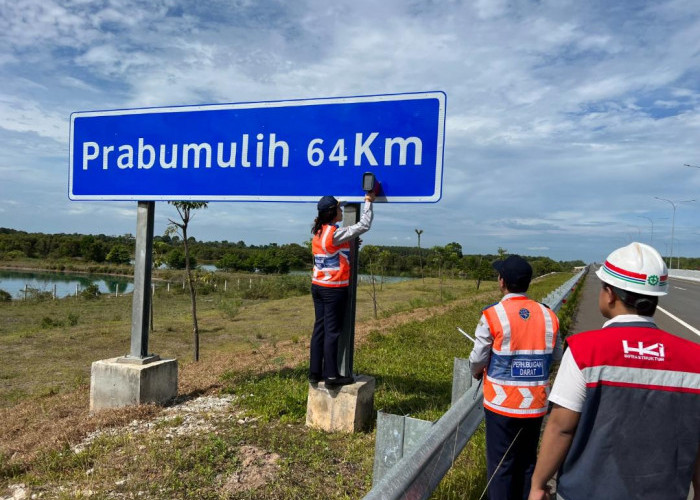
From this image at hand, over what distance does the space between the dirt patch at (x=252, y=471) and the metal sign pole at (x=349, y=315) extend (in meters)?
0.98

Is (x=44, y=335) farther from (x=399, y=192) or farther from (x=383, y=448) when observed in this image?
(x=383, y=448)

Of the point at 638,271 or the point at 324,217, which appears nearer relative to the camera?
the point at 638,271

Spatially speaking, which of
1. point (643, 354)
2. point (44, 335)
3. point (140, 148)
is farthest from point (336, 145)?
point (44, 335)

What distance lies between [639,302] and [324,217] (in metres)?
2.82

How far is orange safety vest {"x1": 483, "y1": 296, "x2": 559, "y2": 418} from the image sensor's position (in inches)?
106

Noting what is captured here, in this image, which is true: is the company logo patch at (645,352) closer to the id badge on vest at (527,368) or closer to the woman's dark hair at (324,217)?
the id badge on vest at (527,368)

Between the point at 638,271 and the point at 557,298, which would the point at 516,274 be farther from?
the point at 557,298

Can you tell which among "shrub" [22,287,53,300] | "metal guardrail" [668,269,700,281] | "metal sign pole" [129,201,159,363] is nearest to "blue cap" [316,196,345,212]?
"metal sign pole" [129,201,159,363]

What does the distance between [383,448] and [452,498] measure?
991 mm

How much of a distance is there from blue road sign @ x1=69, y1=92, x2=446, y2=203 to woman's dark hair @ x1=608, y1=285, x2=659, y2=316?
2.53 m

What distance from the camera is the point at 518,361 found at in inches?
107

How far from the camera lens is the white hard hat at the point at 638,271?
1785mm

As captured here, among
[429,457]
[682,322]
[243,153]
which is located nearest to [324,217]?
[243,153]

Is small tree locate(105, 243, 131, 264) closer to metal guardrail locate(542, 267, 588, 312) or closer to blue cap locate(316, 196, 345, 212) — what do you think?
metal guardrail locate(542, 267, 588, 312)
